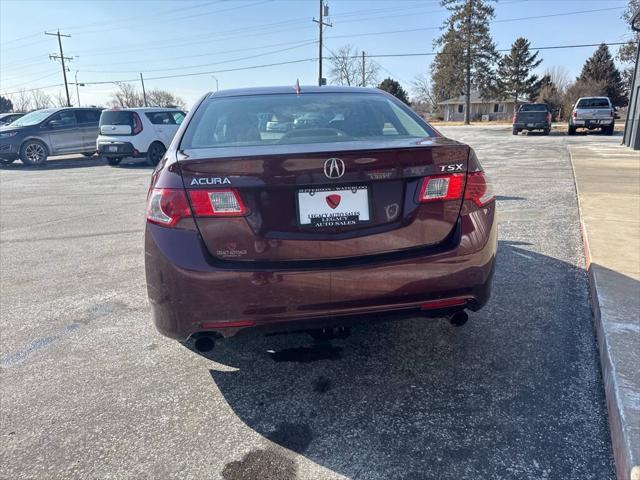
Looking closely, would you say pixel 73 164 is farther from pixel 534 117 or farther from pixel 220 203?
pixel 534 117

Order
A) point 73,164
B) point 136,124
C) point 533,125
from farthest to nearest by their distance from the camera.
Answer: point 533,125 → point 73,164 → point 136,124

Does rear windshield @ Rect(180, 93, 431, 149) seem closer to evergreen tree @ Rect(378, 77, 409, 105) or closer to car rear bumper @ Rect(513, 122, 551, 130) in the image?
car rear bumper @ Rect(513, 122, 551, 130)

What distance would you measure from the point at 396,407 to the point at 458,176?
1186 millimetres

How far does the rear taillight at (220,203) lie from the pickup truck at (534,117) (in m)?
→ 26.8

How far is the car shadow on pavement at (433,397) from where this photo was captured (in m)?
1.93

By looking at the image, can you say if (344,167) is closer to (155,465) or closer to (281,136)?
(281,136)

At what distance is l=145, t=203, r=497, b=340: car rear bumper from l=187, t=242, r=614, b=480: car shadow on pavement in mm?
239

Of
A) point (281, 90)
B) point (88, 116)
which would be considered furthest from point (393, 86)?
point (281, 90)

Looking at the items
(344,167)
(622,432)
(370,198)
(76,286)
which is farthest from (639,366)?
(76,286)

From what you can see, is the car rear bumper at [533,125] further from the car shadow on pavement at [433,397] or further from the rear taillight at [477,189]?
the rear taillight at [477,189]

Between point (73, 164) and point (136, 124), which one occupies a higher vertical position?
point (136, 124)

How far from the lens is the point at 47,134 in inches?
617

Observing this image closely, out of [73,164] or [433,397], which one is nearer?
[433,397]

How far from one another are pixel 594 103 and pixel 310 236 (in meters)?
26.9
